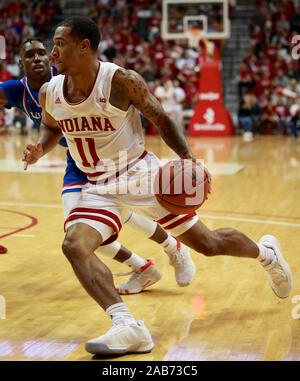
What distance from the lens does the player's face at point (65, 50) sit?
3.67 metres

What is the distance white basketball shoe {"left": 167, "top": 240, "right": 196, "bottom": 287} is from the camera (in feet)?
15.1

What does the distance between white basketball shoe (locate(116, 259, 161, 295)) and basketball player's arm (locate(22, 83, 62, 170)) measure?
1144 mm

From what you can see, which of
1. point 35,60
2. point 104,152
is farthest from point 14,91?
point 104,152

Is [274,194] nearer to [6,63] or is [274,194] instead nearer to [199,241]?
[199,241]

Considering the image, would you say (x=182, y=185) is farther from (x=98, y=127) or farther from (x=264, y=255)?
(x=264, y=255)

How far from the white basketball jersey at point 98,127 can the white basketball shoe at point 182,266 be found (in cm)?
96

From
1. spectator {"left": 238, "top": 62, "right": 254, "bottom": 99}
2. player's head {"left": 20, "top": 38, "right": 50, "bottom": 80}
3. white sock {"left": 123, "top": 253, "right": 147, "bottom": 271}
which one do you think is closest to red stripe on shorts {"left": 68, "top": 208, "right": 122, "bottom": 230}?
white sock {"left": 123, "top": 253, "right": 147, "bottom": 271}

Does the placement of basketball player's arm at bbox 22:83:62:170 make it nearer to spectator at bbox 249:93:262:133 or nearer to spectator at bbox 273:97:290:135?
spectator at bbox 273:97:290:135

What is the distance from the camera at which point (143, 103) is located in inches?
148

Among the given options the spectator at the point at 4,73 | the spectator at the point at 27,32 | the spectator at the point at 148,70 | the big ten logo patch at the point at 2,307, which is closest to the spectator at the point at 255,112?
the spectator at the point at 148,70

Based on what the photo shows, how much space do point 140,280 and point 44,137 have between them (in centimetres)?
126

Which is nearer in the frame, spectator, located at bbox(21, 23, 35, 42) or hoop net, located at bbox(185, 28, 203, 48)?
hoop net, located at bbox(185, 28, 203, 48)

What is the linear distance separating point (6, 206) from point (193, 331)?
4.55m
